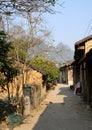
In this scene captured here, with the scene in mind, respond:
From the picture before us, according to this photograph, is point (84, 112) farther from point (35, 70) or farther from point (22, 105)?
point (35, 70)

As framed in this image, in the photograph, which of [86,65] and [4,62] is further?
[86,65]

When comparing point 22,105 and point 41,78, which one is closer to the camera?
point 22,105

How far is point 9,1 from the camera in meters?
9.91

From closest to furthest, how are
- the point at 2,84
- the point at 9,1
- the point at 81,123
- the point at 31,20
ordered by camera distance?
the point at 9,1 < the point at 2,84 < the point at 81,123 < the point at 31,20

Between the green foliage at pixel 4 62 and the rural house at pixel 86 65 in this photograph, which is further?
the rural house at pixel 86 65

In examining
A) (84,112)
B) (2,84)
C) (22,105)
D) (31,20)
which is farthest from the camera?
(31,20)

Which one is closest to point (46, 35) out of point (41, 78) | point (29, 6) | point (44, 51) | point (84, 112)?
point (44, 51)

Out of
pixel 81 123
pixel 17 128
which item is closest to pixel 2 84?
pixel 17 128

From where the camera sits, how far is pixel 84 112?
2138cm

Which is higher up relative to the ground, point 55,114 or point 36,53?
point 36,53

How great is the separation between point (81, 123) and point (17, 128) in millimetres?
3023

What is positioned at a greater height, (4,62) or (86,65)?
(86,65)

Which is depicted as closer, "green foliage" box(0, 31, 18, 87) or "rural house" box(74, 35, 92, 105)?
"green foliage" box(0, 31, 18, 87)

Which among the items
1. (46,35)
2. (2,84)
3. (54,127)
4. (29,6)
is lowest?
(54,127)
